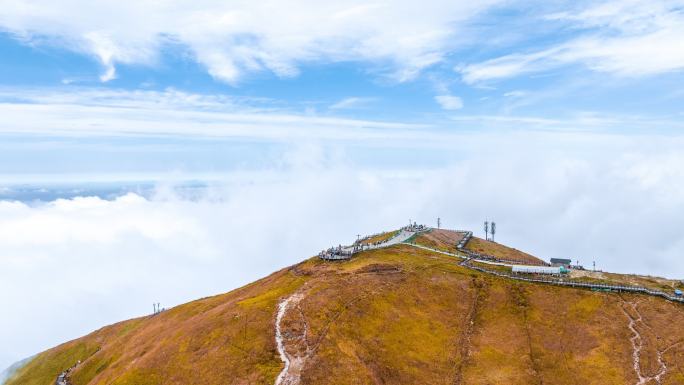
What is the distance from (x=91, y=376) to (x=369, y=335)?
3901 inches

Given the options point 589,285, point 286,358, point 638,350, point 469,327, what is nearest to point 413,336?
point 469,327

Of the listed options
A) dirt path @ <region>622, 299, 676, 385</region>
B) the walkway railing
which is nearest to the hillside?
dirt path @ <region>622, 299, 676, 385</region>

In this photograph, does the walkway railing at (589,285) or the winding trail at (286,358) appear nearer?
the winding trail at (286,358)

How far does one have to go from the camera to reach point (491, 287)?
137 metres

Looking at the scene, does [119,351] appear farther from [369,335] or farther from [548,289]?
[548,289]

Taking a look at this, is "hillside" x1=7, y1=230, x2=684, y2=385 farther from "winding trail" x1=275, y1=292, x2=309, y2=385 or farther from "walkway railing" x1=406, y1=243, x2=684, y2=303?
"walkway railing" x1=406, y1=243, x2=684, y2=303

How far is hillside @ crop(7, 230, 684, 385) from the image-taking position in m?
100

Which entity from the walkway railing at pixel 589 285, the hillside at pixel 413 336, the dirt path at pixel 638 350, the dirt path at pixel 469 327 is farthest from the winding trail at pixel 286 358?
the dirt path at pixel 638 350

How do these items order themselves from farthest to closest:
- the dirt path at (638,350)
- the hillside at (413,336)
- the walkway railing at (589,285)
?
1. the walkway railing at (589,285)
2. the hillside at (413,336)
3. the dirt path at (638,350)

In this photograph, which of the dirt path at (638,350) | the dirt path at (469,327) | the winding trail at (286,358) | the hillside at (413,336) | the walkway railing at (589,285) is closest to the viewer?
the winding trail at (286,358)

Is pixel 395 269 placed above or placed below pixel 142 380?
above

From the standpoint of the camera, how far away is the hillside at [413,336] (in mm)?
100000

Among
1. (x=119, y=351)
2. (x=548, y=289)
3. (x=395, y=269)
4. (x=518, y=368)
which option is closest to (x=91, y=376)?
(x=119, y=351)

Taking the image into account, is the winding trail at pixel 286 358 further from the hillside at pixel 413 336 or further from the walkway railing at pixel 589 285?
the walkway railing at pixel 589 285
